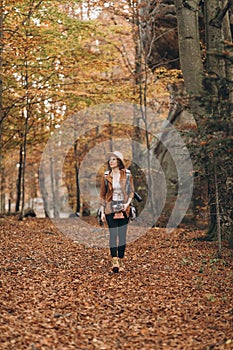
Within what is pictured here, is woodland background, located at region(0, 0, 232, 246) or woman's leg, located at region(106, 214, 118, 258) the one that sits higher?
woodland background, located at region(0, 0, 232, 246)

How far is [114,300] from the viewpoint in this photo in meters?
7.32

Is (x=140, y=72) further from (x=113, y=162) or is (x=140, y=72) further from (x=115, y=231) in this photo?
(x=115, y=231)

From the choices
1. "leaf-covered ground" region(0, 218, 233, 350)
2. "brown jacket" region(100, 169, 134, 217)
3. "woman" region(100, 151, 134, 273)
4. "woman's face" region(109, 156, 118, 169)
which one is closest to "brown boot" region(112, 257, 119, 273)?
"woman" region(100, 151, 134, 273)

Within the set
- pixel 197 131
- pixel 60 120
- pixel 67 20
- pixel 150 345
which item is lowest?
pixel 150 345

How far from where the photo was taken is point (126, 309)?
22.5 feet

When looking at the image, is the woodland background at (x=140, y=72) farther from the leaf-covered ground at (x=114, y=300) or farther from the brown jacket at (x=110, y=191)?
the leaf-covered ground at (x=114, y=300)

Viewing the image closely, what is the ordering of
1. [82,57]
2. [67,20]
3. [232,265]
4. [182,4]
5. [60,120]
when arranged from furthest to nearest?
1. [60,120]
2. [82,57]
3. [67,20]
4. [182,4]
5. [232,265]

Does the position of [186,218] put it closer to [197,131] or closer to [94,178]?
[197,131]

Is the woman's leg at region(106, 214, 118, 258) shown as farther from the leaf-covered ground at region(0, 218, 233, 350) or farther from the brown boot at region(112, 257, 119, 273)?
the leaf-covered ground at region(0, 218, 233, 350)

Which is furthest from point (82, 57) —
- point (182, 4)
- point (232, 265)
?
point (232, 265)

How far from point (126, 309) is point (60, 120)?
19005mm

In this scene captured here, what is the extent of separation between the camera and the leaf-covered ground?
5617 millimetres

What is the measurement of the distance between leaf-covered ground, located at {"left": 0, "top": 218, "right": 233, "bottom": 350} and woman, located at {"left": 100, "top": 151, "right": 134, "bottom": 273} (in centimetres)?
56

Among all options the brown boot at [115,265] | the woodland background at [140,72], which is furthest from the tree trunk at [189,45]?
the brown boot at [115,265]
